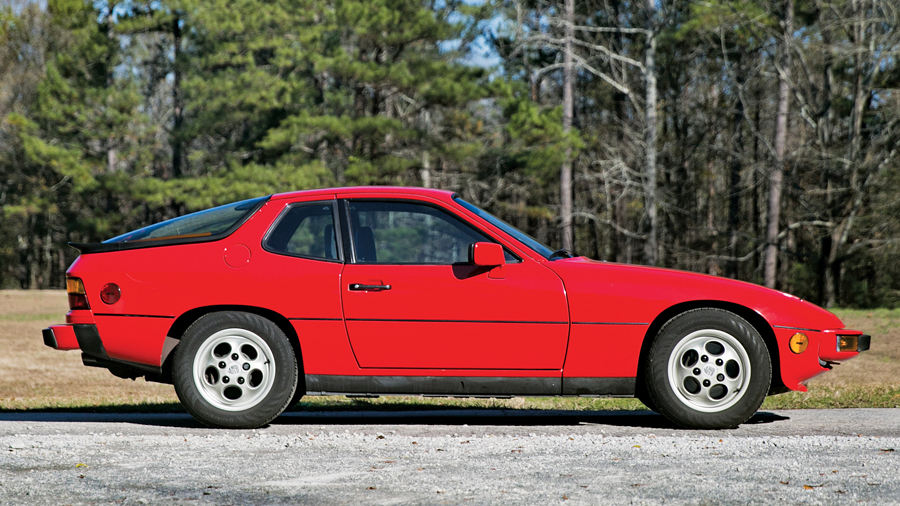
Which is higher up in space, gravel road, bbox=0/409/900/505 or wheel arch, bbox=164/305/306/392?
wheel arch, bbox=164/305/306/392

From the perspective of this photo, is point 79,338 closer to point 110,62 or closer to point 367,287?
point 367,287

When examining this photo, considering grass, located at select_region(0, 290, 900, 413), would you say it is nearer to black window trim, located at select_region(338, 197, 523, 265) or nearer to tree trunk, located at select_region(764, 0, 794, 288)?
black window trim, located at select_region(338, 197, 523, 265)

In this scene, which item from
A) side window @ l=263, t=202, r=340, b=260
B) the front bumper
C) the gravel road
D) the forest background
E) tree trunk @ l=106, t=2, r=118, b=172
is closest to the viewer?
the gravel road

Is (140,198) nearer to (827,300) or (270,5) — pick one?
(270,5)

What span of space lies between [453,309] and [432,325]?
6.6 inches

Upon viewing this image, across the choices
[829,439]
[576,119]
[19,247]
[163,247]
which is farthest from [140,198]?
[829,439]

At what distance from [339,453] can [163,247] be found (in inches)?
78.2

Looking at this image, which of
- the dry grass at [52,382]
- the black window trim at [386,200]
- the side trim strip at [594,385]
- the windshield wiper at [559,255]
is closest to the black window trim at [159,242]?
the black window trim at [386,200]

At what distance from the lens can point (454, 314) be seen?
550cm

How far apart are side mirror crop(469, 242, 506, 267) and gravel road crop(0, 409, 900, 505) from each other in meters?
1.08

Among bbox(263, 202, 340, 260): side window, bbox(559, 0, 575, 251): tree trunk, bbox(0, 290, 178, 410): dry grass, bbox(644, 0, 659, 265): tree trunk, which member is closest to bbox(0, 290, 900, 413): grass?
bbox(0, 290, 178, 410): dry grass

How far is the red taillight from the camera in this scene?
5.73 metres

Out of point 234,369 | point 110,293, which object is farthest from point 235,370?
point 110,293

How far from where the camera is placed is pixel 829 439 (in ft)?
17.2
